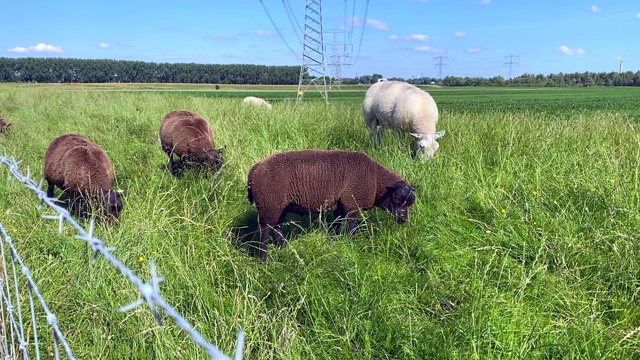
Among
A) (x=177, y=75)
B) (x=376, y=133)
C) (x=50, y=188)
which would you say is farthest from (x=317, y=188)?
(x=177, y=75)

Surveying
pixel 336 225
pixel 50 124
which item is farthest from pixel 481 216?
pixel 50 124

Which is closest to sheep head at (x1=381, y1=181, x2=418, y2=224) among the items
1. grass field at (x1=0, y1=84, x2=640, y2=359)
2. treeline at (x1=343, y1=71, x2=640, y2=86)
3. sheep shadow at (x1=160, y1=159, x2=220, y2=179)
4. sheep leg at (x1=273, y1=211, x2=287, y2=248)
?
grass field at (x1=0, y1=84, x2=640, y2=359)

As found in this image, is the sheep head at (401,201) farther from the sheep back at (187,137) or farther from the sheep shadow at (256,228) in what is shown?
the sheep back at (187,137)

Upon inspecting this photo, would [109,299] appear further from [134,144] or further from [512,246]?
[134,144]

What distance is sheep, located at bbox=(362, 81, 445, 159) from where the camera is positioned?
26.3ft

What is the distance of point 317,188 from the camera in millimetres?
4629

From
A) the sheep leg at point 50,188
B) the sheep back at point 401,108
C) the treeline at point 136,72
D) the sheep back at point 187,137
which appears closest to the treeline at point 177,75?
the treeline at point 136,72

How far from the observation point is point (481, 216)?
482 cm

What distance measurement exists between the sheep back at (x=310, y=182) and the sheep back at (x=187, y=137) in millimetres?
3091

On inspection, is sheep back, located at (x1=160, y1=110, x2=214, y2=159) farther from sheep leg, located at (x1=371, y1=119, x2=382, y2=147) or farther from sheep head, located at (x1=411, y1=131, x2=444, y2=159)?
sheep head, located at (x1=411, y1=131, x2=444, y2=159)

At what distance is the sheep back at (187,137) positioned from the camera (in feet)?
25.1

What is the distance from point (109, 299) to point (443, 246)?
9.06ft

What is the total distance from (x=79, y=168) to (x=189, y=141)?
7.14 feet

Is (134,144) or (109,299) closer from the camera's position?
(109,299)
